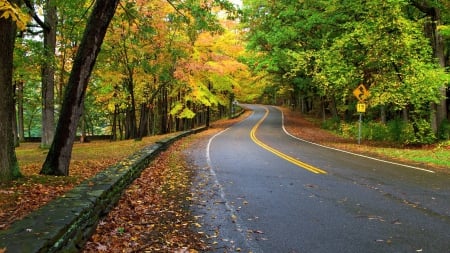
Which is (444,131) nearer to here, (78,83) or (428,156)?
(428,156)

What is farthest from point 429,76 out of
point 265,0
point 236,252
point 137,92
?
point 137,92

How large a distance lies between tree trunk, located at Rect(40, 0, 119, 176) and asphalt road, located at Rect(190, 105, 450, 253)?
3242mm

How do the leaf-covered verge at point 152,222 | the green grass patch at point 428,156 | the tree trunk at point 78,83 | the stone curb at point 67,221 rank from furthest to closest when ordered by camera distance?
the green grass patch at point 428,156 < the tree trunk at point 78,83 < the leaf-covered verge at point 152,222 < the stone curb at point 67,221

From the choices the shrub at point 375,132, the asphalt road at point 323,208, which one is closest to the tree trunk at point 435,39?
the shrub at point 375,132

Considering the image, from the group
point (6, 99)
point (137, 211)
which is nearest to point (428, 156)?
point (137, 211)

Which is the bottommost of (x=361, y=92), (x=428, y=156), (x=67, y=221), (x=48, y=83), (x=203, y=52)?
(x=428, y=156)

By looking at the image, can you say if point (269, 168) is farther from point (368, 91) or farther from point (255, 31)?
point (255, 31)

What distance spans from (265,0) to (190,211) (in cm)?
3081

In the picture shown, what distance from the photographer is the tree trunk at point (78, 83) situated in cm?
927

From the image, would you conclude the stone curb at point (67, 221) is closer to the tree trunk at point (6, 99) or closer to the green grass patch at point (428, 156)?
the tree trunk at point (6, 99)

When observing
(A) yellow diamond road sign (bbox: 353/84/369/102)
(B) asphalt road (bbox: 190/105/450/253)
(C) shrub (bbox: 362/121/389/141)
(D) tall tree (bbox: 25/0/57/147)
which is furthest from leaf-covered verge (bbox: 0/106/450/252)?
(C) shrub (bbox: 362/121/389/141)

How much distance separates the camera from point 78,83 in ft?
30.9

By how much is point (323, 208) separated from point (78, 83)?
6008 millimetres

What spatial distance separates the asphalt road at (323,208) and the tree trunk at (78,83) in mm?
3242
